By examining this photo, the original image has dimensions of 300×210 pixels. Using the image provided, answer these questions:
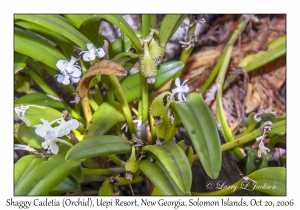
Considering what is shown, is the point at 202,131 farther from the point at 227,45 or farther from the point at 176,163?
the point at 227,45

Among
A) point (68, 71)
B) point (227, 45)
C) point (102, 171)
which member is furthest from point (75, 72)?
point (227, 45)

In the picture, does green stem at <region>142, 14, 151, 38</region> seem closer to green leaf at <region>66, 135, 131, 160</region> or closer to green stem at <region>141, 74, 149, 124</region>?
green stem at <region>141, 74, 149, 124</region>

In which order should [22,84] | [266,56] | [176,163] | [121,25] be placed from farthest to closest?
[266,56]
[22,84]
[121,25]
[176,163]

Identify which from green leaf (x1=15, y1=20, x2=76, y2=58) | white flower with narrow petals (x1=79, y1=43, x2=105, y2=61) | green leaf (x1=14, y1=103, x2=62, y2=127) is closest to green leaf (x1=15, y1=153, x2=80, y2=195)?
green leaf (x1=14, y1=103, x2=62, y2=127)

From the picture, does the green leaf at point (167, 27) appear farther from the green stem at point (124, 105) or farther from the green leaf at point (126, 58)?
the green stem at point (124, 105)

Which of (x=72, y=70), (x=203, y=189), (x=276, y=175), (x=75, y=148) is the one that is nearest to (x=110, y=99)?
(x=72, y=70)

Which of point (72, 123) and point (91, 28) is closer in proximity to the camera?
point (72, 123)
